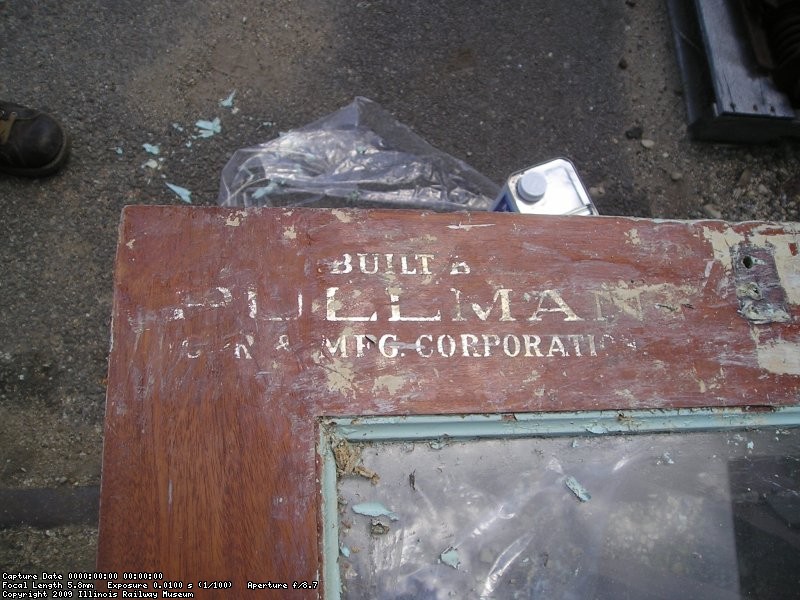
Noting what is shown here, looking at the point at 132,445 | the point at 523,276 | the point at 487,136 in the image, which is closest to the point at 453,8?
the point at 487,136

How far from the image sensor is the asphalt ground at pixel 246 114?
2.04 m

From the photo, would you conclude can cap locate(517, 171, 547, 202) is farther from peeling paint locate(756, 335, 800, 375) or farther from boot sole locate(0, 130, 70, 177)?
boot sole locate(0, 130, 70, 177)

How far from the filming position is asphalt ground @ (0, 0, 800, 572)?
2.04 metres

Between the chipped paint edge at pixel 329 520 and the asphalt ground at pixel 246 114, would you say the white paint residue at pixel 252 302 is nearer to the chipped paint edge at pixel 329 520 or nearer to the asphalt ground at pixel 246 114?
the chipped paint edge at pixel 329 520

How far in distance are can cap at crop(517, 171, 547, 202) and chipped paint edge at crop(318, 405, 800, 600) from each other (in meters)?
0.82

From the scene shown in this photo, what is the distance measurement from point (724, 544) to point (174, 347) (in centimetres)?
117

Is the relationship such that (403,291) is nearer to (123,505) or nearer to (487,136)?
(123,505)

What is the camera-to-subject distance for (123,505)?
41.3 inches

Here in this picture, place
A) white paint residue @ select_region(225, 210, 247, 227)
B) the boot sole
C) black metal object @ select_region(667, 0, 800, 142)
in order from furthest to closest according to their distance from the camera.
Result: 1. black metal object @ select_region(667, 0, 800, 142)
2. the boot sole
3. white paint residue @ select_region(225, 210, 247, 227)

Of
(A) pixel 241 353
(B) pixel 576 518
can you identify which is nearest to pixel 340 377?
(A) pixel 241 353

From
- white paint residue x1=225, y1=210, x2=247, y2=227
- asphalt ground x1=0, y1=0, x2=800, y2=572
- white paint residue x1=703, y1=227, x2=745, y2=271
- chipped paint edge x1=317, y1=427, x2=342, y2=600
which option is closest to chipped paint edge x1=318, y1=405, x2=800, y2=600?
chipped paint edge x1=317, y1=427, x2=342, y2=600

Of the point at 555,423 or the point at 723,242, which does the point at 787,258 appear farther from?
the point at 555,423

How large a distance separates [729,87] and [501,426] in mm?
1929

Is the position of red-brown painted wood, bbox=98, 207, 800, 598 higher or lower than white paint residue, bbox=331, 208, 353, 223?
lower
